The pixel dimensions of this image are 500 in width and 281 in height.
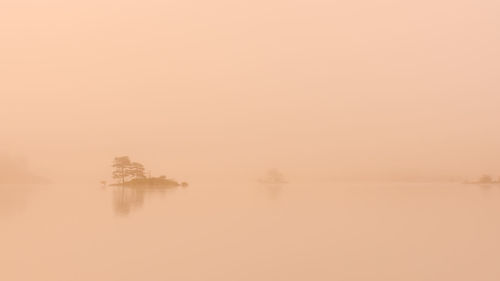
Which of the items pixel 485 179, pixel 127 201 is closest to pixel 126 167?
pixel 127 201

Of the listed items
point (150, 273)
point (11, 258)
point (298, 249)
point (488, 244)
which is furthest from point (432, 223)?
point (11, 258)

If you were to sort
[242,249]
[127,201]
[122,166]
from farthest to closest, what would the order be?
[122,166] → [127,201] → [242,249]

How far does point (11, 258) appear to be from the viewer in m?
15.2

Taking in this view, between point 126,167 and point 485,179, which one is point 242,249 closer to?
point 126,167

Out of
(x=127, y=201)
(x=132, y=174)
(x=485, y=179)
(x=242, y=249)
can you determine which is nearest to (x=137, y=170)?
(x=132, y=174)

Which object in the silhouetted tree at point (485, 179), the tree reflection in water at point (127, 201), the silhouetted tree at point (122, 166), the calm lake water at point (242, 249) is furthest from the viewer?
the silhouetted tree at point (485, 179)

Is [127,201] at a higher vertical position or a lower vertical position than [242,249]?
higher

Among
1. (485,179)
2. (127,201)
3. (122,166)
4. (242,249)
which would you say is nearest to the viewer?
(242,249)

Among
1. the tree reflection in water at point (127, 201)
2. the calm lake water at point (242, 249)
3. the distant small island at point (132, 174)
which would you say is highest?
the distant small island at point (132, 174)

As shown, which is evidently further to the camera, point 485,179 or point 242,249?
point 485,179

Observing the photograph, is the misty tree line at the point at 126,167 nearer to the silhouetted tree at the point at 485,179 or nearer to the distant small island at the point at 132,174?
the distant small island at the point at 132,174

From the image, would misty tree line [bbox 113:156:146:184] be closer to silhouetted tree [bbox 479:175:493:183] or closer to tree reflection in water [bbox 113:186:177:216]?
tree reflection in water [bbox 113:186:177:216]

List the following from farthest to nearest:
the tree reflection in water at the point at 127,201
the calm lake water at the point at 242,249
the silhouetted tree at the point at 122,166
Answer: the silhouetted tree at the point at 122,166 < the tree reflection in water at the point at 127,201 < the calm lake water at the point at 242,249

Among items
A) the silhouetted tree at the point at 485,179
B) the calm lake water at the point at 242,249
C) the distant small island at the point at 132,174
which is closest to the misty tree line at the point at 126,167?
the distant small island at the point at 132,174
